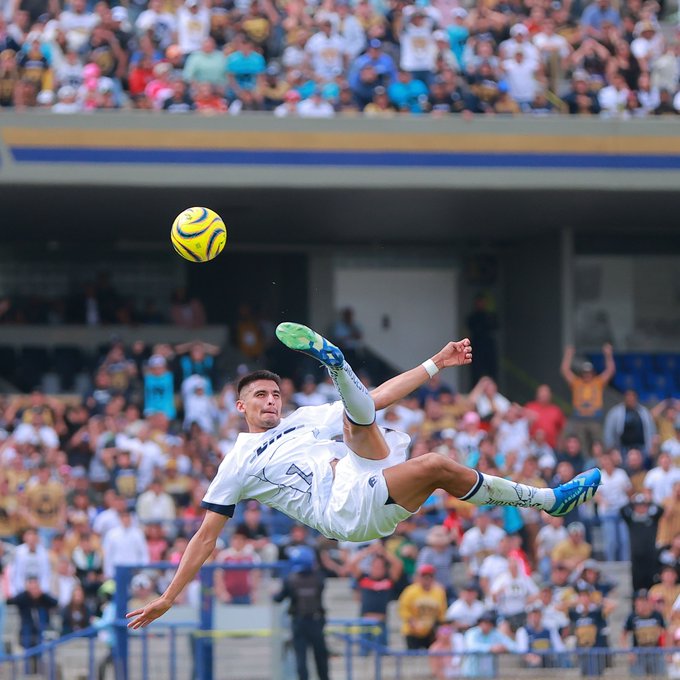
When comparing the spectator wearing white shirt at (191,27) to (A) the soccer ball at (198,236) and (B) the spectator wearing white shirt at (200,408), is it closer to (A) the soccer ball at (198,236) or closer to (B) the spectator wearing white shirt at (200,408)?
(B) the spectator wearing white shirt at (200,408)

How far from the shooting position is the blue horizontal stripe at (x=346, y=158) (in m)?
21.3

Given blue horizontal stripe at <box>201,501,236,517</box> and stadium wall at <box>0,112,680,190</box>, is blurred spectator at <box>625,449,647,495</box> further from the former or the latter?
blue horizontal stripe at <box>201,501,236,517</box>

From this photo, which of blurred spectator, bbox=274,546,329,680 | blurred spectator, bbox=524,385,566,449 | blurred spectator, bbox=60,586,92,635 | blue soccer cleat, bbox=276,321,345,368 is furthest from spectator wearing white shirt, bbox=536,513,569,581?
blue soccer cleat, bbox=276,321,345,368

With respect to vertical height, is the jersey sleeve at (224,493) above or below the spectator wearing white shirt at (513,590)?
above

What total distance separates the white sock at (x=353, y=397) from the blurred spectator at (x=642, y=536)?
9354 mm

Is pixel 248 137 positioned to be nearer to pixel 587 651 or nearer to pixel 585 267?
pixel 585 267

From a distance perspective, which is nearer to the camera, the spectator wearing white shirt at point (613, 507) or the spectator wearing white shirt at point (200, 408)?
the spectator wearing white shirt at point (613, 507)

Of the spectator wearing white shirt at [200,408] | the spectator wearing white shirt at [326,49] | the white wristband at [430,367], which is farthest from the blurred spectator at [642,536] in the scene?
the white wristband at [430,367]

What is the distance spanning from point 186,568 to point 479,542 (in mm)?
8669

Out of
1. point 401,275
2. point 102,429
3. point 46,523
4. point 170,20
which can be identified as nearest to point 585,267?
point 401,275

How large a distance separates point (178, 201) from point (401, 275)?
5.80m

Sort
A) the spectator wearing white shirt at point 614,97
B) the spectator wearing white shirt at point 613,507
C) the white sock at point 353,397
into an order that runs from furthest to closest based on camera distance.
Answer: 1. the spectator wearing white shirt at point 614,97
2. the spectator wearing white shirt at point 613,507
3. the white sock at point 353,397

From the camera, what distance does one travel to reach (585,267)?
2642 cm

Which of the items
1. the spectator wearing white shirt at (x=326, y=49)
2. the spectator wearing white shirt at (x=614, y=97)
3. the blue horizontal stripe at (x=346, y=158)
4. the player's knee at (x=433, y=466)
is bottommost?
the player's knee at (x=433, y=466)
